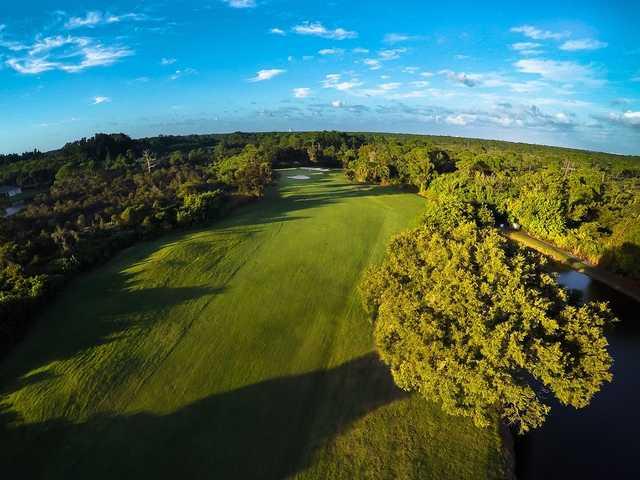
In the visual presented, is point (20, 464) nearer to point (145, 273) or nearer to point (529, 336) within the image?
point (145, 273)

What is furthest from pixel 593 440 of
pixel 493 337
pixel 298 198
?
pixel 298 198

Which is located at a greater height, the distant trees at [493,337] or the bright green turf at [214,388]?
the distant trees at [493,337]

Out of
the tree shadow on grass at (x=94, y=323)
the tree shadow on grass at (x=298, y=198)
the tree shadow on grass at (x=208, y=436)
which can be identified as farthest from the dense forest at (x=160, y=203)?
the tree shadow on grass at (x=208, y=436)

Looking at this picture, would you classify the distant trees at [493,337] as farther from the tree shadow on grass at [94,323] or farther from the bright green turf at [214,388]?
the tree shadow on grass at [94,323]

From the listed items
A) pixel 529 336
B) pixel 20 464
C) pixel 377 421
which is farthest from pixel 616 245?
pixel 20 464

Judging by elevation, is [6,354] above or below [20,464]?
above

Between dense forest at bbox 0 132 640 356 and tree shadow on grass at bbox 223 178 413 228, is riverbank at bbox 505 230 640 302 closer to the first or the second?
dense forest at bbox 0 132 640 356
